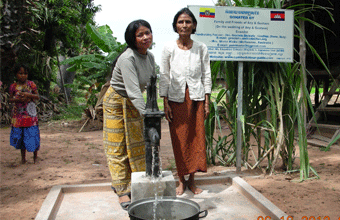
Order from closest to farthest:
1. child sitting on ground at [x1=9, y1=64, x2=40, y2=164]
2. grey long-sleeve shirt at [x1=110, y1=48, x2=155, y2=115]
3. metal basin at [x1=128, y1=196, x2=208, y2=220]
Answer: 1. metal basin at [x1=128, y1=196, x2=208, y2=220]
2. grey long-sleeve shirt at [x1=110, y1=48, x2=155, y2=115]
3. child sitting on ground at [x1=9, y1=64, x2=40, y2=164]

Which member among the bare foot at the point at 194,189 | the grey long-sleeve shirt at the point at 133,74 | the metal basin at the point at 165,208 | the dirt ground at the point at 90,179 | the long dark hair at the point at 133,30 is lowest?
the dirt ground at the point at 90,179

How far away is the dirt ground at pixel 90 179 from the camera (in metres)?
2.93

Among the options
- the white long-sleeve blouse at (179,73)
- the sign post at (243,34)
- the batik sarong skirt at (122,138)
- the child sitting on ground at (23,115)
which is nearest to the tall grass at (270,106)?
the sign post at (243,34)

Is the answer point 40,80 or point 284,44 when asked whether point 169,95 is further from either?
point 40,80

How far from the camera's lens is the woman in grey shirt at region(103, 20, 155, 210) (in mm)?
2777

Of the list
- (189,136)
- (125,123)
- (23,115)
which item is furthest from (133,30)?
(23,115)

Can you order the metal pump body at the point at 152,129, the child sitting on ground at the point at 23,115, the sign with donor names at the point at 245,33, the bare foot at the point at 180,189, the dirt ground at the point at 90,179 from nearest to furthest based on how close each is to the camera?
the metal pump body at the point at 152,129, the dirt ground at the point at 90,179, the bare foot at the point at 180,189, the sign with donor names at the point at 245,33, the child sitting on ground at the point at 23,115

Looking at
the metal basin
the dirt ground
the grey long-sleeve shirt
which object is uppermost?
the grey long-sleeve shirt

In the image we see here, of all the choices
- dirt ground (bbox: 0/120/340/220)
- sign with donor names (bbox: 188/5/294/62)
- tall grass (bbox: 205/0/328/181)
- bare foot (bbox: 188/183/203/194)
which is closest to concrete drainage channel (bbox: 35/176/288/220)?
bare foot (bbox: 188/183/203/194)

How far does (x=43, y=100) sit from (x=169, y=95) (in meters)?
9.44

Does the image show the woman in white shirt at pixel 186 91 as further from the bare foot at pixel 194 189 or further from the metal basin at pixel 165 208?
the metal basin at pixel 165 208

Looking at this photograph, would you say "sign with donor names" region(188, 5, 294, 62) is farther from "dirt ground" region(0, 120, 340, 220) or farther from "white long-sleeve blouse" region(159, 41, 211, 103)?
"dirt ground" region(0, 120, 340, 220)

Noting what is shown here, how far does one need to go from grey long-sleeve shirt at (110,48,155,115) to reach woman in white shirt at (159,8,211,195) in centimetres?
25

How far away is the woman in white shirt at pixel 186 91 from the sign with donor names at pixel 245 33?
566 mm
